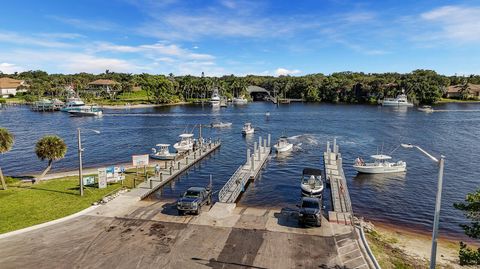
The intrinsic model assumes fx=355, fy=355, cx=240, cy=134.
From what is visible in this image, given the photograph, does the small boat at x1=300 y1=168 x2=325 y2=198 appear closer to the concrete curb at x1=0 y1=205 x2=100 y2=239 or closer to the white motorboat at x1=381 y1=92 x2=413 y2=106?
the concrete curb at x1=0 y1=205 x2=100 y2=239

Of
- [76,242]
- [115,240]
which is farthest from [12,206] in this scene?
[115,240]

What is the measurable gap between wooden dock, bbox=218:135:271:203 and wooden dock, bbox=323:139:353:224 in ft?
32.5

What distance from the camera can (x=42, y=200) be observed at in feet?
109

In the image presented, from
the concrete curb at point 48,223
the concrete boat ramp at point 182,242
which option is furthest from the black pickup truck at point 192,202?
the concrete curb at point 48,223

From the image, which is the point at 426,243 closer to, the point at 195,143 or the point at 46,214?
the point at 46,214

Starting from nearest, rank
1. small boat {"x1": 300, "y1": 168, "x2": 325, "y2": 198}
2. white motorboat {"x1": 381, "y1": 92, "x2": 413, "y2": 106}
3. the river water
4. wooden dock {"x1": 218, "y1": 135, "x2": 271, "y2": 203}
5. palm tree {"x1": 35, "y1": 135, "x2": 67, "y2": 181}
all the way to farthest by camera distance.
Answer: wooden dock {"x1": 218, "y1": 135, "x2": 271, "y2": 203}, palm tree {"x1": 35, "y1": 135, "x2": 67, "y2": 181}, small boat {"x1": 300, "y1": 168, "x2": 325, "y2": 198}, the river water, white motorboat {"x1": 381, "y1": 92, "x2": 413, "y2": 106}

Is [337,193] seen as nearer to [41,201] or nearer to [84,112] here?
[41,201]

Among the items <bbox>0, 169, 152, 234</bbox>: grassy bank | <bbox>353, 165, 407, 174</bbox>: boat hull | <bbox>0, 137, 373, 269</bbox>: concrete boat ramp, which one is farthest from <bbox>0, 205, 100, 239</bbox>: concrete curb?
<bbox>353, 165, 407, 174</bbox>: boat hull

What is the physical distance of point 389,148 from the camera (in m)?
72.8

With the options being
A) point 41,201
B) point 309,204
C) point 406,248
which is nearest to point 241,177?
point 309,204

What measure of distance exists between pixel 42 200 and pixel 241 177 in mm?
21863

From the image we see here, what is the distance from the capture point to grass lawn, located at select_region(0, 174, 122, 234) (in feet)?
93.8

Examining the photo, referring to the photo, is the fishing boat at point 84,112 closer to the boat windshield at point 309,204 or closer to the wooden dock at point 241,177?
the wooden dock at point 241,177

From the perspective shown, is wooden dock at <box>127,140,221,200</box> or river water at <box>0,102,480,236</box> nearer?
wooden dock at <box>127,140,221,200</box>
